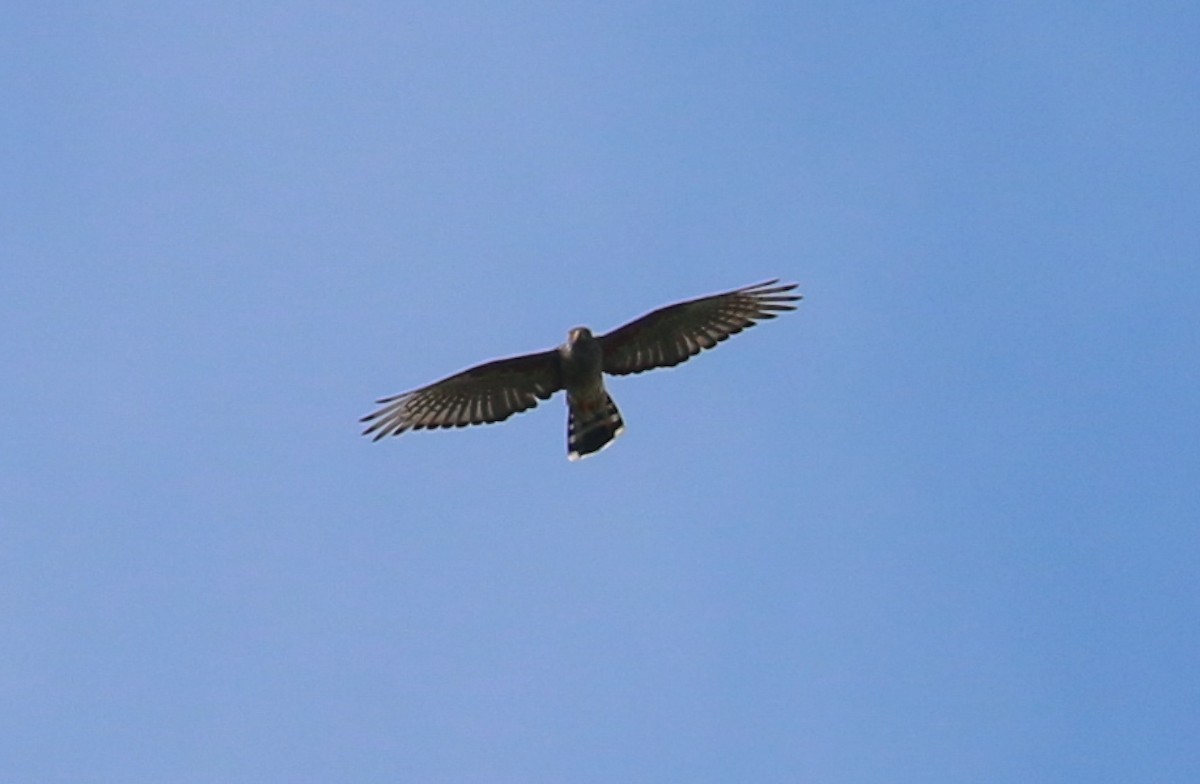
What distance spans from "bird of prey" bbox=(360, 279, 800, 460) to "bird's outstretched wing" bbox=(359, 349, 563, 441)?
1 centimetres

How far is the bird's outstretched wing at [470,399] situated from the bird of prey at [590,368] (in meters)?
0.01

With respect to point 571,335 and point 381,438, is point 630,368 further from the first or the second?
point 381,438

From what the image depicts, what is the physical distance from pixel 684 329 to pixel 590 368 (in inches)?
44.7

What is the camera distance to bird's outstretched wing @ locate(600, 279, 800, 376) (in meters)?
22.3

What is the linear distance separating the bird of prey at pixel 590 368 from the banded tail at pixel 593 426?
1 cm

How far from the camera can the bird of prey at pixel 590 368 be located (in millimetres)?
22250

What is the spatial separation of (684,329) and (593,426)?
1.41 m

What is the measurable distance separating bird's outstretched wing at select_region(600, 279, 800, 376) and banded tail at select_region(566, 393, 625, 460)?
423mm

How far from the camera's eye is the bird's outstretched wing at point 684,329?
73.1ft

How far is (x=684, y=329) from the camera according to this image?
73.9ft

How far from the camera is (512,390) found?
22.8 meters

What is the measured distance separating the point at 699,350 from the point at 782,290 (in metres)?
1.08

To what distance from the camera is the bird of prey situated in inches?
876

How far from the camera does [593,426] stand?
2238 cm
